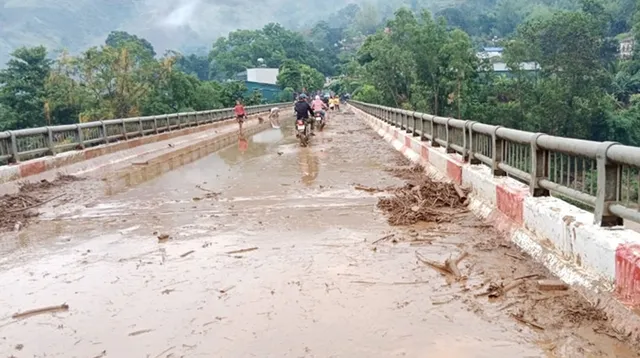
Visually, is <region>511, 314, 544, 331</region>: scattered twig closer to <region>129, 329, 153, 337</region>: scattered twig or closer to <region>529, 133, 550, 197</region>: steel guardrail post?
<region>529, 133, 550, 197</region>: steel guardrail post

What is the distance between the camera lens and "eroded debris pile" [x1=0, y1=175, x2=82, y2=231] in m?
8.31

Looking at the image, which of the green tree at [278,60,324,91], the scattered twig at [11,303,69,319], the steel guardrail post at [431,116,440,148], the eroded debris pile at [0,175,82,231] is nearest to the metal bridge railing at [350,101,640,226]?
the steel guardrail post at [431,116,440,148]

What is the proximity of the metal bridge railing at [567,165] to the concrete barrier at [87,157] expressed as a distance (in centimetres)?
820

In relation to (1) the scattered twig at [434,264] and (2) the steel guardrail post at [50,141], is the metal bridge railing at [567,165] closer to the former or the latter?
(1) the scattered twig at [434,264]

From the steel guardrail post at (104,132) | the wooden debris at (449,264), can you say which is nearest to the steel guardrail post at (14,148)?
the steel guardrail post at (104,132)

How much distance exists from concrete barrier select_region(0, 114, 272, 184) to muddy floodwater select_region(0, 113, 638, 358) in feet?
9.52

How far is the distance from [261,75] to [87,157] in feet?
362

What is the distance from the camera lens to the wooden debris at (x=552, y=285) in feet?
15.3

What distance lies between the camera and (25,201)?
9.78m

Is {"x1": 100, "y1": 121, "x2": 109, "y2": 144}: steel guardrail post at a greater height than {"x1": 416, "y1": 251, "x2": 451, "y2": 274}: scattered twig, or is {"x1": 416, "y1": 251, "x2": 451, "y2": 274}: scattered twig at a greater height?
{"x1": 100, "y1": 121, "x2": 109, "y2": 144}: steel guardrail post

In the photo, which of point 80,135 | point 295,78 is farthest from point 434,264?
point 295,78

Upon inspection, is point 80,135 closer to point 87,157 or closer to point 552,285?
point 87,157

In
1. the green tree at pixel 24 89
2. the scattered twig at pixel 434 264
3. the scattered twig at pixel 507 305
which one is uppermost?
the green tree at pixel 24 89

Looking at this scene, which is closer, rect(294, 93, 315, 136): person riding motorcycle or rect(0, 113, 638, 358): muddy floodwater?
rect(0, 113, 638, 358): muddy floodwater
